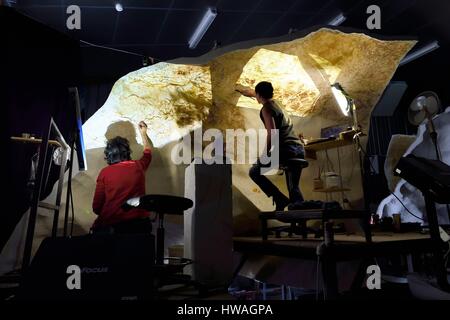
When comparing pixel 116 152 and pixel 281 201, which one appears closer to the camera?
pixel 116 152

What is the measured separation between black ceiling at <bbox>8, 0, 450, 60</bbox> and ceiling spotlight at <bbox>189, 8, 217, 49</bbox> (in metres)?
0.08

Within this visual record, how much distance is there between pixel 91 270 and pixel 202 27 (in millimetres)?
4798

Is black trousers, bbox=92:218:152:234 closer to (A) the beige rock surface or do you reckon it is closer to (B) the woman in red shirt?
(B) the woman in red shirt

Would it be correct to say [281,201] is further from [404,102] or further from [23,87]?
[404,102]

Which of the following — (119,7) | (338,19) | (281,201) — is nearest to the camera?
(281,201)

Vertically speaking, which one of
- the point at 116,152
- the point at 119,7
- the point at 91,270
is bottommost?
the point at 91,270

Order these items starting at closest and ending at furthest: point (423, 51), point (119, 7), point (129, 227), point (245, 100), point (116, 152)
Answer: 1. point (129, 227)
2. point (116, 152)
3. point (119, 7)
4. point (245, 100)
5. point (423, 51)

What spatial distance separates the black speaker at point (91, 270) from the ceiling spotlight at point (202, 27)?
4.37 m

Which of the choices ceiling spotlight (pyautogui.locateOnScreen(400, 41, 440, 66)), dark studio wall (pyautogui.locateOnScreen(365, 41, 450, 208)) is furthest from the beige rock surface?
ceiling spotlight (pyautogui.locateOnScreen(400, 41, 440, 66))

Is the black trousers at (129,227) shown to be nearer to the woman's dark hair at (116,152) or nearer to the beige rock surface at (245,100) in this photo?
the woman's dark hair at (116,152)

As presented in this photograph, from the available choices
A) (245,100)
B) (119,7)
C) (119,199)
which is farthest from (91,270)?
(119,7)

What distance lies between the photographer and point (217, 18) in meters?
5.34
